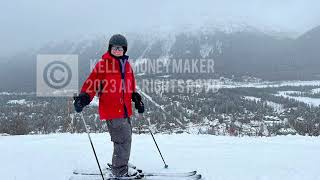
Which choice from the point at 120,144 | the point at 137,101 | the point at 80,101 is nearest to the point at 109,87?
the point at 80,101

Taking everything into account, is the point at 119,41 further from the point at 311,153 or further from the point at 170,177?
the point at 311,153

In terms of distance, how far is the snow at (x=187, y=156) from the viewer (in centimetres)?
632

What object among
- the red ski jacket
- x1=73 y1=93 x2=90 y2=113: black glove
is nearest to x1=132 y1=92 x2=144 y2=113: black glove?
the red ski jacket

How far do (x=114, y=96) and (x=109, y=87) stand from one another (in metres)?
0.15

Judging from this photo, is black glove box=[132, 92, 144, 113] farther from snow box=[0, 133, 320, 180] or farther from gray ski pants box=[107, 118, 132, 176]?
snow box=[0, 133, 320, 180]

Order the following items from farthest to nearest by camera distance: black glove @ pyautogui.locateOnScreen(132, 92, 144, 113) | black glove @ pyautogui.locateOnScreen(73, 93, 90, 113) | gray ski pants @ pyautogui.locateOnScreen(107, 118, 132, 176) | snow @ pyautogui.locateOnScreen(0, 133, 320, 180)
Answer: black glove @ pyautogui.locateOnScreen(132, 92, 144, 113) < snow @ pyautogui.locateOnScreen(0, 133, 320, 180) < gray ski pants @ pyautogui.locateOnScreen(107, 118, 132, 176) < black glove @ pyautogui.locateOnScreen(73, 93, 90, 113)

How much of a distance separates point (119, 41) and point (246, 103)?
336 ft

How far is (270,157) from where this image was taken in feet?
23.7

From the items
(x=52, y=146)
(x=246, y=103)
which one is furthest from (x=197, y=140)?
(x=246, y=103)

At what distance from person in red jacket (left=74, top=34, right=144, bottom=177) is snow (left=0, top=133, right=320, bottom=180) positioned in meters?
0.78

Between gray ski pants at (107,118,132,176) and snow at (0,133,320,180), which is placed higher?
gray ski pants at (107,118,132,176)

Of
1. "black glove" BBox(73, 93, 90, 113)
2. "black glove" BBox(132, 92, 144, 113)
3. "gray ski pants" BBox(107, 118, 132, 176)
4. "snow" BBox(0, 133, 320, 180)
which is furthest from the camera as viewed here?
"black glove" BBox(132, 92, 144, 113)

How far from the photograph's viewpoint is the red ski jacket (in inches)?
235

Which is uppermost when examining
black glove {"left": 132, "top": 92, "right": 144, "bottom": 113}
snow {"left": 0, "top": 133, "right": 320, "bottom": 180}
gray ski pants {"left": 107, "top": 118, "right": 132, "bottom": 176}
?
black glove {"left": 132, "top": 92, "right": 144, "bottom": 113}
